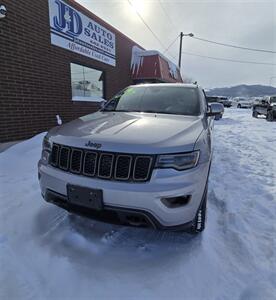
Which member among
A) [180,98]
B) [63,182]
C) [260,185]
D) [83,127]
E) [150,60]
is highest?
[150,60]

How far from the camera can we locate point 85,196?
2.26 meters

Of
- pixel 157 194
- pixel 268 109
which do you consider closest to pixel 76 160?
pixel 157 194

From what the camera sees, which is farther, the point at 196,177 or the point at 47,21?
the point at 47,21

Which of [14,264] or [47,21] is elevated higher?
[47,21]

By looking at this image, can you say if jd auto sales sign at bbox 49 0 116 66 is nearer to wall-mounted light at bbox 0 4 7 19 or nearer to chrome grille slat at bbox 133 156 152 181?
wall-mounted light at bbox 0 4 7 19

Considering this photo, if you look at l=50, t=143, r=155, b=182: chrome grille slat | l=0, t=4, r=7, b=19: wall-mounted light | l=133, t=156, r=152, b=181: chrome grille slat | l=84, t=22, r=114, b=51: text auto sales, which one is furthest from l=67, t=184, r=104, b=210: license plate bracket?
l=84, t=22, r=114, b=51: text auto sales

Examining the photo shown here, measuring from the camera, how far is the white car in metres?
2.13

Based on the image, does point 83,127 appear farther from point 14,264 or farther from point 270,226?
point 270,226

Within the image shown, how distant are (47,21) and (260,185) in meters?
7.24

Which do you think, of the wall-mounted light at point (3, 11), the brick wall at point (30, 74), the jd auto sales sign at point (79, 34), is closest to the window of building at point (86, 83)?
the brick wall at point (30, 74)

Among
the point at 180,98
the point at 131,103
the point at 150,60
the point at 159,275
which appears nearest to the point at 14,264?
the point at 159,275

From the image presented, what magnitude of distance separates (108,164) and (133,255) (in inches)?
36.8

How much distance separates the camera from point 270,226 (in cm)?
302

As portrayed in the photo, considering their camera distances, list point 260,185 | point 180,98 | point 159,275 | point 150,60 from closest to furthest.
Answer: point 159,275 → point 180,98 → point 260,185 → point 150,60
